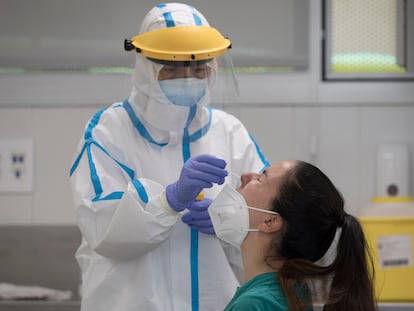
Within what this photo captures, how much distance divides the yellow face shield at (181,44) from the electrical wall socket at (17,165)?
4.07 feet

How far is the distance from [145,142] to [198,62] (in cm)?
24

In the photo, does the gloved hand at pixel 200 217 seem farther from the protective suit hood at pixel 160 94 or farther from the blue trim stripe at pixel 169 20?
the blue trim stripe at pixel 169 20

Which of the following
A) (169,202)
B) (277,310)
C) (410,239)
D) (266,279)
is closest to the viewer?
(277,310)

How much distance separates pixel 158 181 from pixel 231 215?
0.38 m

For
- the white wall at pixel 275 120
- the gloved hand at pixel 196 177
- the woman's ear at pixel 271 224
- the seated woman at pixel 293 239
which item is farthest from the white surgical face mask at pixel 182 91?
the white wall at pixel 275 120

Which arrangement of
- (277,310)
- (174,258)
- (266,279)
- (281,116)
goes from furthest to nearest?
(281,116) < (174,258) < (266,279) < (277,310)

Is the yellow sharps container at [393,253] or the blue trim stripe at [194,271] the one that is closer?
the blue trim stripe at [194,271]

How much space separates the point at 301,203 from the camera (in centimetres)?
159

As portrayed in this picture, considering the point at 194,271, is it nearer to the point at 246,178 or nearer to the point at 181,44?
the point at 246,178

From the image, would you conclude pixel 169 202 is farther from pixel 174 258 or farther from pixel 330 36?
pixel 330 36

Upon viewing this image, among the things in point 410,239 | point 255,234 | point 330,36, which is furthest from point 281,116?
point 255,234

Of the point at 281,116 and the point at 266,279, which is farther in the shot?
the point at 281,116

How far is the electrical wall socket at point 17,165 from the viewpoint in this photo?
121 inches

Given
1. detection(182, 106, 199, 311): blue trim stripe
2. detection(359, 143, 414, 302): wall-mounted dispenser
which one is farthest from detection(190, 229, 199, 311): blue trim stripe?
detection(359, 143, 414, 302): wall-mounted dispenser
